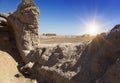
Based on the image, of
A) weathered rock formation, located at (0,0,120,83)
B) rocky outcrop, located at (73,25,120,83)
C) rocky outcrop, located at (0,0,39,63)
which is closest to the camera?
rocky outcrop, located at (73,25,120,83)

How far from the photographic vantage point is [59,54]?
475 inches

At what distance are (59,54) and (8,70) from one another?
3662 mm

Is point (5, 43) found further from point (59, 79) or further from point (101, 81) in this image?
point (101, 81)

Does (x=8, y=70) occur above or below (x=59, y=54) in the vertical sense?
below

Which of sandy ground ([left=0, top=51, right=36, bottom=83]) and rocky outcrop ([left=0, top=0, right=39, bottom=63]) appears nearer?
sandy ground ([left=0, top=51, right=36, bottom=83])

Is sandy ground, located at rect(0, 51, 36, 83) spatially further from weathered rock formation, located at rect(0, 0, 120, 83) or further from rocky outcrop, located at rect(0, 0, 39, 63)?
rocky outcrop, located at rect(0, 0, 39, 63)

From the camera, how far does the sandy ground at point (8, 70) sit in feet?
41.8

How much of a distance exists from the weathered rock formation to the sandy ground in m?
0.60

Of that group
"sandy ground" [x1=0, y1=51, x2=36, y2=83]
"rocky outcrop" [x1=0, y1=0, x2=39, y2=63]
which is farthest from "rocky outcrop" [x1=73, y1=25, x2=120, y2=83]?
"rocky outcrop" [x1=0, y1=0, x2=39, y2=63]

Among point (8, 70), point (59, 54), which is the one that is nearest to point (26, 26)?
point (8, 70)

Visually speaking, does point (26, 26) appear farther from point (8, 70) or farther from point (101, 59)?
point (101, 59)

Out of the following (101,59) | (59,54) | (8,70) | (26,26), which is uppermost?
(26,26)

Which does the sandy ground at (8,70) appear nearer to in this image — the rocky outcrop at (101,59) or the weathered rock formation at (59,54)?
the weathered rock formation at (59,54)

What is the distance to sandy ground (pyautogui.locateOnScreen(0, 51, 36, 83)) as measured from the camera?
1273 cm
